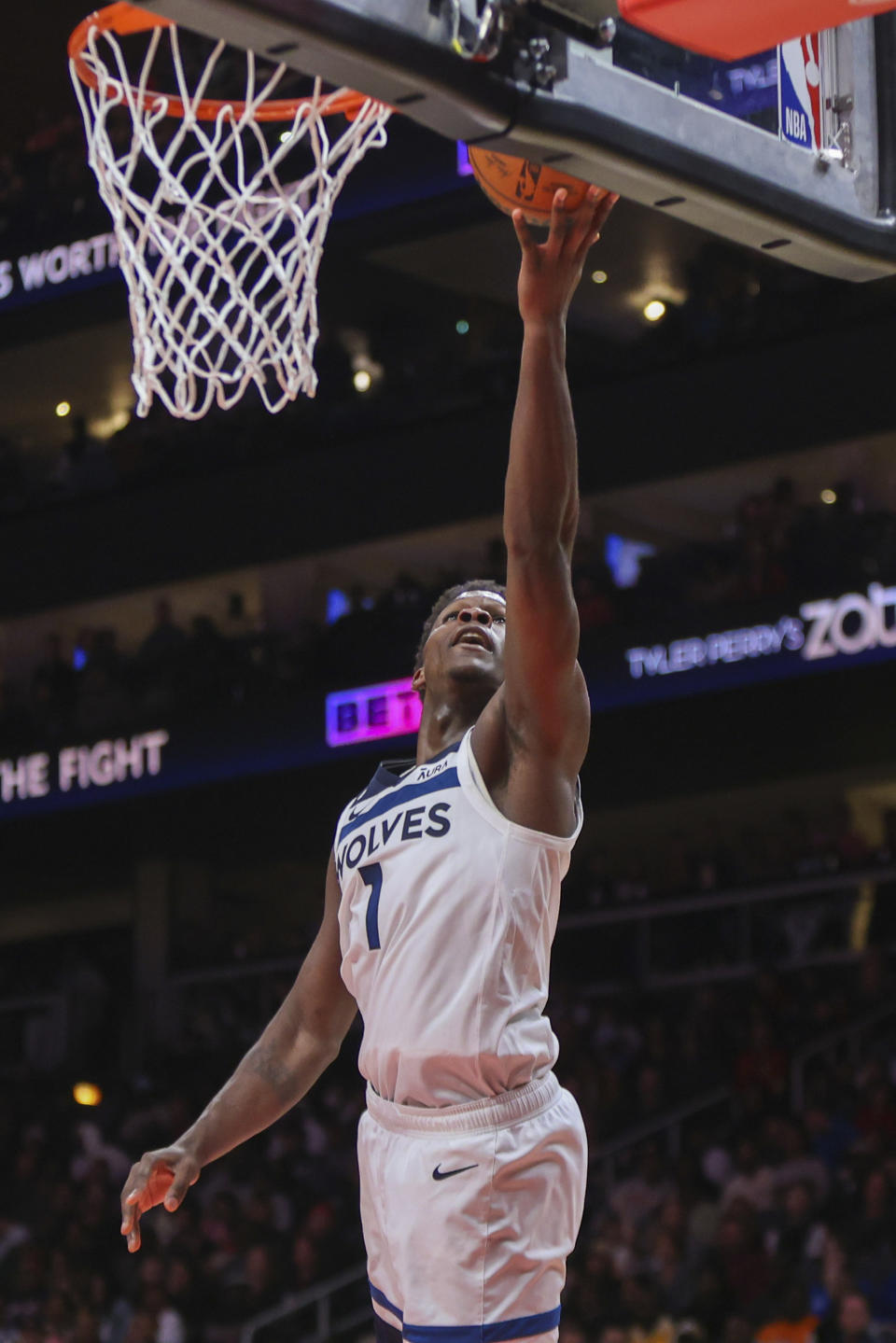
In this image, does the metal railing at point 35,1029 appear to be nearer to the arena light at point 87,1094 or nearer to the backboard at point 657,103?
the arena light at point 87,1094

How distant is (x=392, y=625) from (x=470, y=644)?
12726 mm

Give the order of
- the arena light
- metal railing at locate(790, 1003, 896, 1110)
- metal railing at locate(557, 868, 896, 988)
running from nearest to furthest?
metal railing at locate(790, 1003, 896, 1110), metal railing at locate(557, 868, 896, 988), the arena light

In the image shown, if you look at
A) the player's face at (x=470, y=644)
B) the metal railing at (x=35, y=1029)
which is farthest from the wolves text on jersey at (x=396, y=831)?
the metal railing at (x=35, y=1029)

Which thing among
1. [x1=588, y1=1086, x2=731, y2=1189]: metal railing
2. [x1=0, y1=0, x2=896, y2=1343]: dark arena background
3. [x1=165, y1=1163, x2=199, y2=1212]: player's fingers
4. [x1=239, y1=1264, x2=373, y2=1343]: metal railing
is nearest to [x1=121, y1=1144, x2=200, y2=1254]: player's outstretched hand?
[x1=165, y1=1163, x2=199, y2=1212]: player's fingers

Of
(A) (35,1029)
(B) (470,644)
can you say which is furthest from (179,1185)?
(A) (35,1029)

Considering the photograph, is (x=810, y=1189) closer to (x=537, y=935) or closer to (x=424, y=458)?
(x=537, y=935)

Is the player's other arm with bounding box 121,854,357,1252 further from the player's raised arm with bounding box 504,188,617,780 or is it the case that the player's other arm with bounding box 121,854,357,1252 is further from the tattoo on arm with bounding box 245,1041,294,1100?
the player's raised arm with bounding box 504,188,617,780

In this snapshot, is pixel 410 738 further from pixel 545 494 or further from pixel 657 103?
pixel 657 103

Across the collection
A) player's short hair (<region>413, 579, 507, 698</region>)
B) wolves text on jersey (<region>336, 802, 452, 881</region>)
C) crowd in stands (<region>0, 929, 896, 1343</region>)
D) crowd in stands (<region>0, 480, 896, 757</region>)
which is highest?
crowd in stands (<region>0, 480, 896, 757</region>)

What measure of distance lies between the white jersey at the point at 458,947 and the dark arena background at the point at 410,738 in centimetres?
625

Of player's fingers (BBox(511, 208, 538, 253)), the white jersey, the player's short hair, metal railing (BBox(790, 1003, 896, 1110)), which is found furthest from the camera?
metal railing (BBox(790, 1003, 896, 1110))

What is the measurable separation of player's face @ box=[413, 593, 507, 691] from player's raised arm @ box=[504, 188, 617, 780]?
0.40 meters

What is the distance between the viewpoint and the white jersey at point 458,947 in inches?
131

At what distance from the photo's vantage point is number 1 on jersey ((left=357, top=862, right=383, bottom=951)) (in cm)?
354
